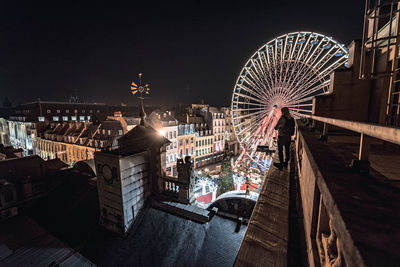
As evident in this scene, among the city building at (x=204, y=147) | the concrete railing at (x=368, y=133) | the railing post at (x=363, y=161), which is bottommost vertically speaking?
the city building at (x=204, y=147)

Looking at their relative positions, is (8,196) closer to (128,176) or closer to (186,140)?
(128,176)

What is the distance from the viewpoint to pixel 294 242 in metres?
2.70

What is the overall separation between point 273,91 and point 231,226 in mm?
17021

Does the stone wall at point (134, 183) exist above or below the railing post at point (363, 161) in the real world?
below

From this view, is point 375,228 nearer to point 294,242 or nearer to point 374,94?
point 294,242

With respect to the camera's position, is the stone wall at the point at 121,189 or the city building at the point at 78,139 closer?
the stone wall at the point at 121,189

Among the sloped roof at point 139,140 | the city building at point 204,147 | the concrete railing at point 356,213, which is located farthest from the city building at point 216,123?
the concrete railing at point 356,213

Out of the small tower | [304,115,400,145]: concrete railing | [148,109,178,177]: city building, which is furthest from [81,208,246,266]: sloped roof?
[148,109,178,177]: city building

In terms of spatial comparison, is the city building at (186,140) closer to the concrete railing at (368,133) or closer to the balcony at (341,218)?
the balcony at (341,218)

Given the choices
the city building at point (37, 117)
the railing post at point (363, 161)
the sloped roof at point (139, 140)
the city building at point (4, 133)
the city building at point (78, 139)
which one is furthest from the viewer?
the city building at point (4, 133)

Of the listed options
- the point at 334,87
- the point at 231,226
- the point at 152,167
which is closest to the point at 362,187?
the point at 334,87

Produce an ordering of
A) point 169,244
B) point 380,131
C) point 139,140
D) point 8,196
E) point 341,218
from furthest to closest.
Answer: point 8,196 < point 139,140 < point 169,244 < point 380,131 < point 341,218

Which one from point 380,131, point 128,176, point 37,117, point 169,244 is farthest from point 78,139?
point 380,131

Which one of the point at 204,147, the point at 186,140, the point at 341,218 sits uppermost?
the point at 341,218
